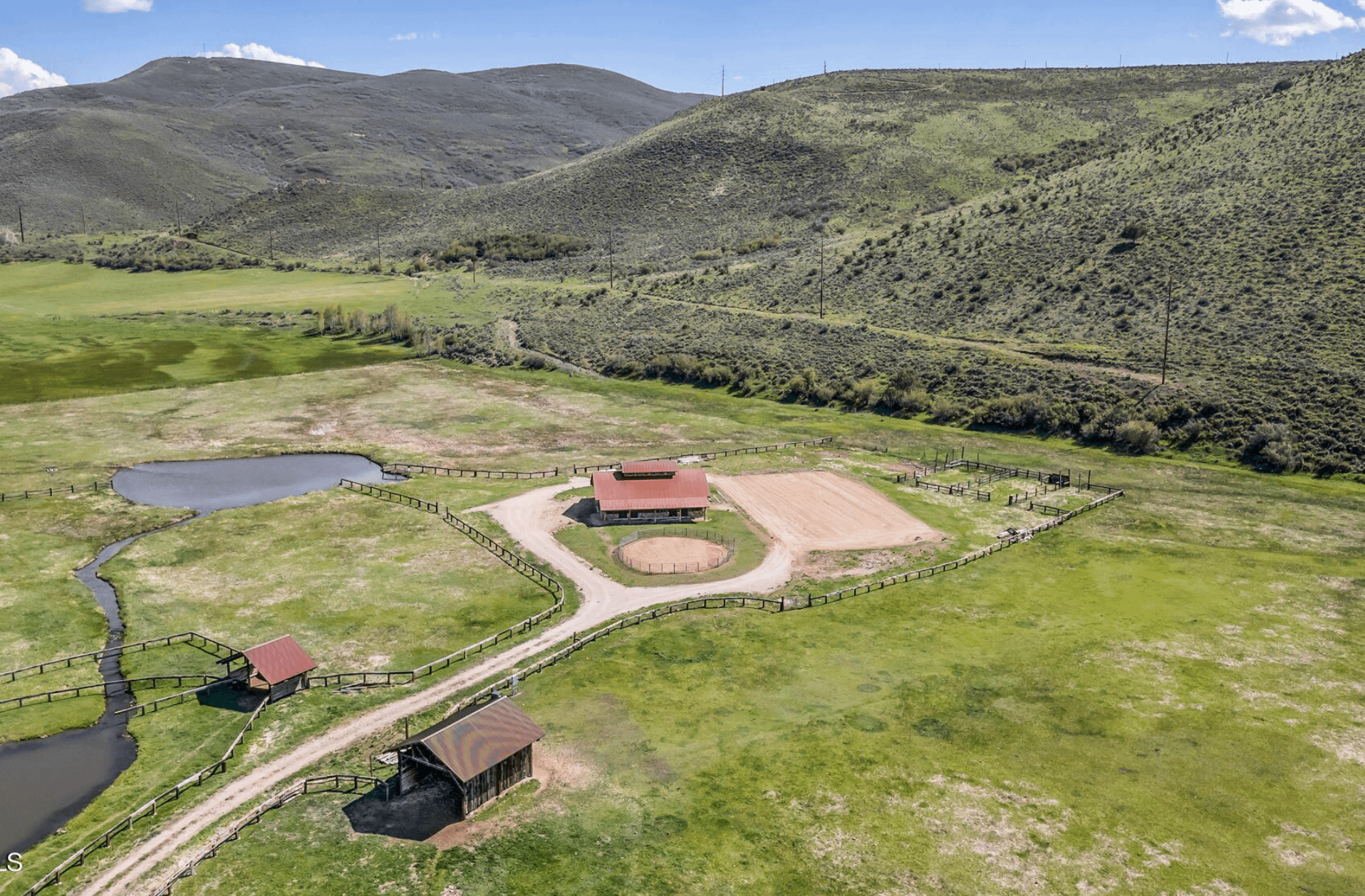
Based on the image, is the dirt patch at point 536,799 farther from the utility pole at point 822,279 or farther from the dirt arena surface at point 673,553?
the utility pole at point 822,279

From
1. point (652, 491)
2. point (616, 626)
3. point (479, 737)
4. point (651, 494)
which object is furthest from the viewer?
point (652, 491)

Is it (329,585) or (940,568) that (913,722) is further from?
(329,585)

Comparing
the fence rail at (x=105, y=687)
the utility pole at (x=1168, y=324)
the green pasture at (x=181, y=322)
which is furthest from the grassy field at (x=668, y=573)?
the green pasture at (x=181, y=322)

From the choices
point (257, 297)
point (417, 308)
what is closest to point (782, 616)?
point (417, 308)


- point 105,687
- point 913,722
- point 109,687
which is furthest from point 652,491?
point 105,687

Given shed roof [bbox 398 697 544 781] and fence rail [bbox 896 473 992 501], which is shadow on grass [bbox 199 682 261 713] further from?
fence rail [bbox 896 473 992 501]

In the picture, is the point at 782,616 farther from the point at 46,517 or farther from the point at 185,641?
the point at 46,517
